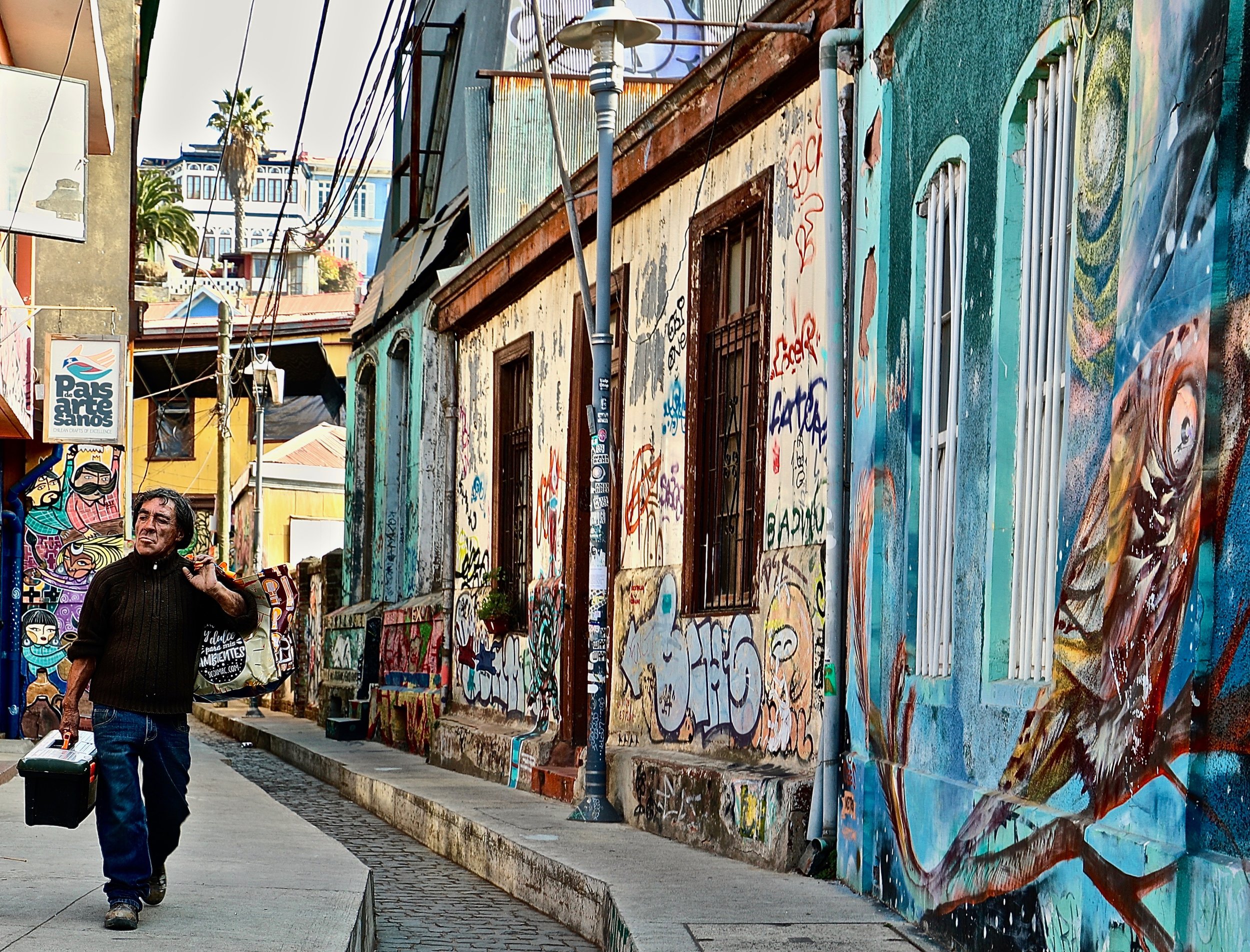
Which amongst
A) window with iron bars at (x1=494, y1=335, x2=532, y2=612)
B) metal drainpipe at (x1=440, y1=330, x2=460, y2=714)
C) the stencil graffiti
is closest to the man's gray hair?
the stencil graffiti

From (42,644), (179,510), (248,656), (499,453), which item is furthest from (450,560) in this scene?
(179,510)

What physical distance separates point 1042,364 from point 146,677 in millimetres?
3621

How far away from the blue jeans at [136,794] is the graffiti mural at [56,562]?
1271cm

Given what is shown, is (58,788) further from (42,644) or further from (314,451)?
(314,451)

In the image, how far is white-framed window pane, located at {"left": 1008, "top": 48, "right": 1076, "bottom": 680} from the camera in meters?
5.86

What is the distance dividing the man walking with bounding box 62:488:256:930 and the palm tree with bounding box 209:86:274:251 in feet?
Answer: 201

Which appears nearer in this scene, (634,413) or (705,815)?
(705,815)

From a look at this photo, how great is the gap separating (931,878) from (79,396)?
42.2 feet

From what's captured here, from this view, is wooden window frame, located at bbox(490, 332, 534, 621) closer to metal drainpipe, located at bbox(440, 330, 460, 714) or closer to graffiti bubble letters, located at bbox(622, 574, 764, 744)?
metal drainpipe, located at bbox(440, 330, 460, 714)

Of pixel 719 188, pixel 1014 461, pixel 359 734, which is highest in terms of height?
pixel 719 188

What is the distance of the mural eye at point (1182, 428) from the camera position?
4402mm

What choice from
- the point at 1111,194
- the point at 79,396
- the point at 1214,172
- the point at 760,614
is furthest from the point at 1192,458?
the point at 79,396

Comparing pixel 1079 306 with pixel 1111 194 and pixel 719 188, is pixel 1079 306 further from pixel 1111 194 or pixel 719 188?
pixel 719 188

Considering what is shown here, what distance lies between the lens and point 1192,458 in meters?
4.39
